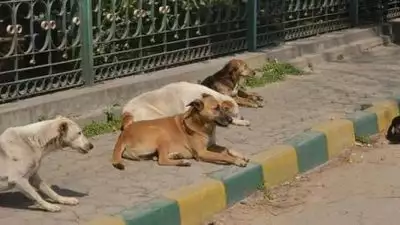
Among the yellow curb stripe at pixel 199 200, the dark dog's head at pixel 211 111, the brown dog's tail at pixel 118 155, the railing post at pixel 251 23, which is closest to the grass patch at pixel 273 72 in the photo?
the railing post at pixel 251 23

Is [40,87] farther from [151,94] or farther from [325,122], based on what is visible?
[325,122]

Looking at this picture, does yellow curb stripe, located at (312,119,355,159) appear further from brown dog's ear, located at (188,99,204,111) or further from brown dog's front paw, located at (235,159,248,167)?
brown dog's ear, located at (188,99,204,111)

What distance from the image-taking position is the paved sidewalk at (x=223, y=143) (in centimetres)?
508

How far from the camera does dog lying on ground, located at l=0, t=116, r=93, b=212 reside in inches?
191

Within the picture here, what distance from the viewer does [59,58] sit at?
757 centimetres

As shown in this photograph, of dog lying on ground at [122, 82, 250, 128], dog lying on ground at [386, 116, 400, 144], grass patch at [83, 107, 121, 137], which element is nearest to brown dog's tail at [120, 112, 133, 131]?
dog lying on ground at [122, 82, 250, 128]

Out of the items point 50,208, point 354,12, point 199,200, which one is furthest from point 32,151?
point 354,12

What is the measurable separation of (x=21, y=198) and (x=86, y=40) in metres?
2.70

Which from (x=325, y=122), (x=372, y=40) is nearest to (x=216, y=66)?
(x=325, y=122)

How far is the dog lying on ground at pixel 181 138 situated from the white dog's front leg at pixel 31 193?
3.76ft

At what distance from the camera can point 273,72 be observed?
9.88 meters

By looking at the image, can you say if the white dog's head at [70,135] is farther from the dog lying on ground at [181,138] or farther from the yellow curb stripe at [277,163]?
the yellow curb stripe at [277,163]

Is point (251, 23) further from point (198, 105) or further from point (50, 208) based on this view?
point (50, 208)

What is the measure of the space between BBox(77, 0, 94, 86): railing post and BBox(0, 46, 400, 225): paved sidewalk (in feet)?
3.03
